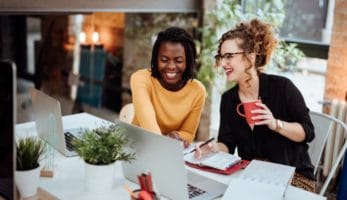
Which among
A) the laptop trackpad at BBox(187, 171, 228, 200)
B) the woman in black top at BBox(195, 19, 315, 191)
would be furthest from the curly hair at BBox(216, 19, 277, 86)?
the laptop trackpad at BBox(187, 171, 228, 200)

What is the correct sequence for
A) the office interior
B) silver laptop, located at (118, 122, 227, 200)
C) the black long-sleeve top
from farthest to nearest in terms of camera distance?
the office interior < the black long-sleeve top < silver laptop, located at (118, 122, 227, 200)

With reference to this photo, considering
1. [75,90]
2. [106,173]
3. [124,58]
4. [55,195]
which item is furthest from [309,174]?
[75,90]

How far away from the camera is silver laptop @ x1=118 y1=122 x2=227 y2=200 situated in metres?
1.38

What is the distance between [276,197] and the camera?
1366 mm

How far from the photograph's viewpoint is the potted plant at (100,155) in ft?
4.63

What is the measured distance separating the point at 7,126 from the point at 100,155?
0.31 m

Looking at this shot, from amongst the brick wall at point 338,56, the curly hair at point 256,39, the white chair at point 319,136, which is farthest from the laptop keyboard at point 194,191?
the brick wall at point 338,56

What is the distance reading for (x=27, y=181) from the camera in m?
1.41

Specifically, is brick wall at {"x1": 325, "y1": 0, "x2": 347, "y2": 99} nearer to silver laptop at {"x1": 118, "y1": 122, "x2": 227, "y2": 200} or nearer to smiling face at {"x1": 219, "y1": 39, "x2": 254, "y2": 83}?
smiling face at {"x1": 219, "y1": 39, "x2": 254, "y2": 83}

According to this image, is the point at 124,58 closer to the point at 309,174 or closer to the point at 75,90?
the point at 75,90

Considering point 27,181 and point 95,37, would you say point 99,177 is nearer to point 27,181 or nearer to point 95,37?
point 27,181

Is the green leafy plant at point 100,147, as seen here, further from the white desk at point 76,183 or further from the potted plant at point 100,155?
the white desk at point 76,183

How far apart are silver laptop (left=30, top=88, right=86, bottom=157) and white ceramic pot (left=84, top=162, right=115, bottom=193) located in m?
0.36

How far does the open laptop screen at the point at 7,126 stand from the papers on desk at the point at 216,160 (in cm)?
74
